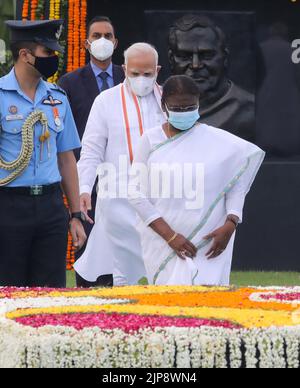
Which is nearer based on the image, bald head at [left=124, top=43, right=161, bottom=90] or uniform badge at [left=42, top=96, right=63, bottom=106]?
uniform badge at [left=42, top=96, right=63, bottom=106]

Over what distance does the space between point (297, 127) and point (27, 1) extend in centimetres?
261

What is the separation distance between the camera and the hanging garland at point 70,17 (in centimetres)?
1158

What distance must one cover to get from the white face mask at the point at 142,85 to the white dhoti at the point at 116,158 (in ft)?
0.24

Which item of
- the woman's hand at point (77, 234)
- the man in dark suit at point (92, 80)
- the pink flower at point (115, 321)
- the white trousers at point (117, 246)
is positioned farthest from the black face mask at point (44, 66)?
the pink flower at point (115, 321)

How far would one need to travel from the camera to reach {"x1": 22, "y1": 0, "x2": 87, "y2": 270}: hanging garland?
38.0 ft

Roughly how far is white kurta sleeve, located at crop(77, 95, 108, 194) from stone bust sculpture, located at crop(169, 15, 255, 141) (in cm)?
346

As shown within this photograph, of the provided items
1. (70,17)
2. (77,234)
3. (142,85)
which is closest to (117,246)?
(142,85)

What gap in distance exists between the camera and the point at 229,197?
7117mm

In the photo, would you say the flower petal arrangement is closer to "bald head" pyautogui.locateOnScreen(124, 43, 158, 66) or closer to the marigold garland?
"bald head" pyautogui.locateOnScreen(124, 43, 158, 66)

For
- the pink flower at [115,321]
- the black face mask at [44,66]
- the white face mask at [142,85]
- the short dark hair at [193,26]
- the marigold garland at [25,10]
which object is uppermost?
the marigold garland at [25,10]

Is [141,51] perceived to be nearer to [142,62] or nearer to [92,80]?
[142,62]

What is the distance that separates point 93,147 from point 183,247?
1259 mm

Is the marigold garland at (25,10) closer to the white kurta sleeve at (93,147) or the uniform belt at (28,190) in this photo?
the white kurta sleeve at (93,147)

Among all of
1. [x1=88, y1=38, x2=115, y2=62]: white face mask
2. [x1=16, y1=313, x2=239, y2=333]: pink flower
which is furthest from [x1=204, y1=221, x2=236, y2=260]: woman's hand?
[x1=88, y1=38, x2=115, y2=62]: white face mask
